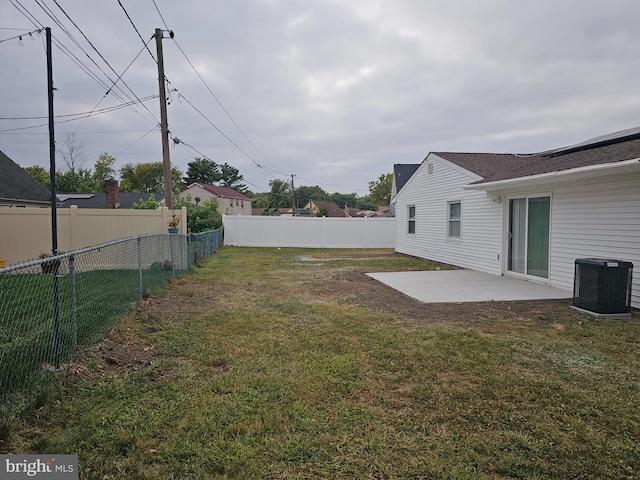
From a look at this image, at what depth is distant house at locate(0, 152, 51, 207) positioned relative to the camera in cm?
1521

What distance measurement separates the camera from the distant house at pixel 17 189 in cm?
1521

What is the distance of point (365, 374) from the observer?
357 cm

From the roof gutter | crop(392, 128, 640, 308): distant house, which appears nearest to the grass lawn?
crop(392, 128, 640, 308): distant house

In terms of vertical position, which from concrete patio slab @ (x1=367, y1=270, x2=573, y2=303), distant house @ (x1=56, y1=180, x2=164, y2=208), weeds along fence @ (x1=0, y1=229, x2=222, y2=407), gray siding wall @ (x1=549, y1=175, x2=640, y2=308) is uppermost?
distant house @ (x1=56, y1=180, x2=164, y2=208)

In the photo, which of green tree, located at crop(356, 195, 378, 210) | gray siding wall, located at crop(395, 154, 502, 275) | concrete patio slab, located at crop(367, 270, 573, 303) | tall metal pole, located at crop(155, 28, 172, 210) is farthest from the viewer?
green tree, located at crop(356, 195, 378, 210)

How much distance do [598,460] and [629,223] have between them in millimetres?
5496

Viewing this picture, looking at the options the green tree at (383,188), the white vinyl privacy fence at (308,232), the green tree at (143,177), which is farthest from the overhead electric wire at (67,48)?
the green tree at (143,177)

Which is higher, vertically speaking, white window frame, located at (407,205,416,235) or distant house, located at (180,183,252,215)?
distant house, located at (180,183,252,215)

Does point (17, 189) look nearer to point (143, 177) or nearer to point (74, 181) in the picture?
point (74, 181)

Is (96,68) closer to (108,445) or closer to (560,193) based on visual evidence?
(108,445)

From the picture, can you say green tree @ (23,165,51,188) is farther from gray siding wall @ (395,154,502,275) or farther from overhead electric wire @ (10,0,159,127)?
gray siding wall @ (395,154,502,275)

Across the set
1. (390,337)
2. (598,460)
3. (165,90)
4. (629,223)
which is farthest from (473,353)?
(165,90)

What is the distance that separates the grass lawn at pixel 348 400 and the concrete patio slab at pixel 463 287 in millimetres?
1442

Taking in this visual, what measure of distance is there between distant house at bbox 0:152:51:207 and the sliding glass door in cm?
1789
